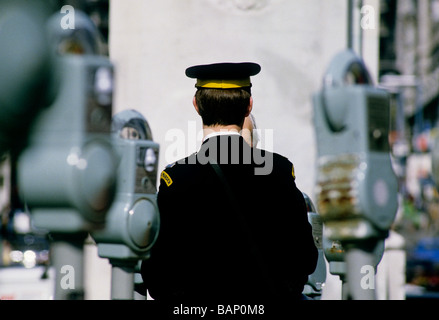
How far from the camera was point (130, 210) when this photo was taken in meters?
3.54

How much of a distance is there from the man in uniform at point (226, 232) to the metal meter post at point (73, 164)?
0.79 feet

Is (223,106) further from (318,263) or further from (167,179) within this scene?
(318,263)

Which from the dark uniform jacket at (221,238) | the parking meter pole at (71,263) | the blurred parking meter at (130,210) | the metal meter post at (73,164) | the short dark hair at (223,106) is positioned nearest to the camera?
the metal meter post at (73,164)

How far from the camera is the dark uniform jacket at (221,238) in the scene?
2.38 metres

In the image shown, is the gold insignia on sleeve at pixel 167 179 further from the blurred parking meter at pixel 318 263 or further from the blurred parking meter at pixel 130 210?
the blurred parking meter at pixel 318 263

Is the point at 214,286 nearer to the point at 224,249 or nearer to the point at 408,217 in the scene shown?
the point at 224,249

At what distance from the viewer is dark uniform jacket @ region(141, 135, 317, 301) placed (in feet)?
7.81

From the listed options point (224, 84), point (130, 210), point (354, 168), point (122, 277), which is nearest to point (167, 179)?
point (224, 84)

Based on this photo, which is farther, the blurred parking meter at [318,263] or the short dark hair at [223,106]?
the blurred parking meter at [318,263]

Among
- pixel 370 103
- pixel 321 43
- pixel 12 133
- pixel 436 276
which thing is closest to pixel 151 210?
pixel 370 103

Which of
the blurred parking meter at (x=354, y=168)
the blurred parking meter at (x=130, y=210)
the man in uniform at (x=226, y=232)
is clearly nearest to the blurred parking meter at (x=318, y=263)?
the blurred parking meter at (x=130, y=210)

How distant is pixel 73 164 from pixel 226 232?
0.55m

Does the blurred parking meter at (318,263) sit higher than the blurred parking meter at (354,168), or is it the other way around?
the blurred parking meter at (354,168)

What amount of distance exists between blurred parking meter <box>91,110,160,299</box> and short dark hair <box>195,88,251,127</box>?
1053 millimetres
